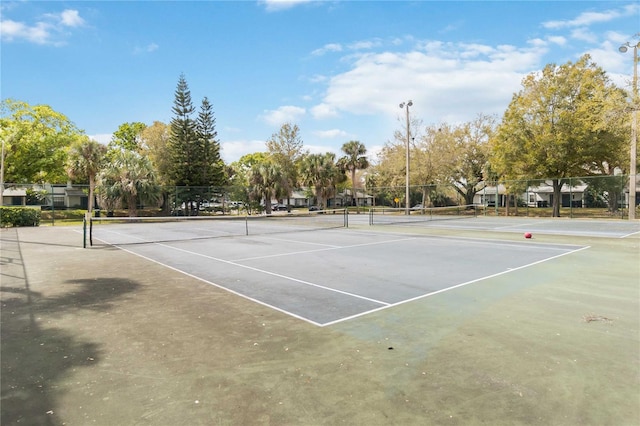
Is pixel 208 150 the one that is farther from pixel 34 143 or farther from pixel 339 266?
pixel 339 266

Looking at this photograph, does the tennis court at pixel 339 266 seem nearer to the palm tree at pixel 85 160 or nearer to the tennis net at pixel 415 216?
the tennis net at pixel 415 216

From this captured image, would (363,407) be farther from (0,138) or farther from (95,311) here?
(0,138)

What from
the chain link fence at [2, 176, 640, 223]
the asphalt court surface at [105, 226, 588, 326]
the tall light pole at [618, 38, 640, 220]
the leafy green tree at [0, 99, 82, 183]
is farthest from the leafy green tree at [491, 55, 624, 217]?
the leafy green tree at [0, 99, 82, 183]

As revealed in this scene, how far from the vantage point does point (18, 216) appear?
86.3 feet

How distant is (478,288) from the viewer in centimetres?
754

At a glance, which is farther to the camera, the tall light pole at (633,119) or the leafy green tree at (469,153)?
the leafy green tree at (469,153)

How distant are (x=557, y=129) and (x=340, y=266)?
30743 mm

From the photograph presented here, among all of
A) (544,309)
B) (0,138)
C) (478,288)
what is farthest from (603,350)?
(0,138)

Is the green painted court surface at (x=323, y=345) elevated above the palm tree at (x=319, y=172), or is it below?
below

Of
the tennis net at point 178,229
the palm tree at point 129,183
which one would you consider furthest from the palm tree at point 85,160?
the tennis net at point 178,229

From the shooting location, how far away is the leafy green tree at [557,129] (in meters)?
31.7

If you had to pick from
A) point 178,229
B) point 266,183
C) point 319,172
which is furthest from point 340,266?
point 319,172

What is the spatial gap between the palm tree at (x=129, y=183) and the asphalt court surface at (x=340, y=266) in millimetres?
19687

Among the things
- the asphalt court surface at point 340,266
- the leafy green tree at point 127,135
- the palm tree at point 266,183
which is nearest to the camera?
the asphalt court surface at point 340,266
